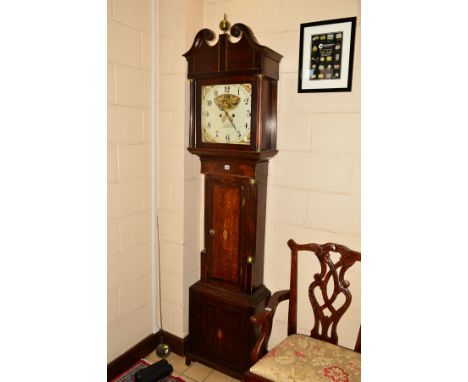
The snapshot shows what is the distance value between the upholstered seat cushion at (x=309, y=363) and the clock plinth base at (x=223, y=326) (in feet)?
1.27

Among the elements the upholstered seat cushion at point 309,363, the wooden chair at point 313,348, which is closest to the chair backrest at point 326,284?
the wooden chair at point 313,348

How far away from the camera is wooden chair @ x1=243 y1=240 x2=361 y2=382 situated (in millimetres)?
1737

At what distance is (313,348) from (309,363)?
14 centimetres

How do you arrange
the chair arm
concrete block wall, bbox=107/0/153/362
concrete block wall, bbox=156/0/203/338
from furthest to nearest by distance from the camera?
concrete block wall, bbox=156/0/203/338 → concrete block wall, bbox=107/0/153/362 → the chair arm

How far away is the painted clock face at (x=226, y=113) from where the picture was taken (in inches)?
85.0

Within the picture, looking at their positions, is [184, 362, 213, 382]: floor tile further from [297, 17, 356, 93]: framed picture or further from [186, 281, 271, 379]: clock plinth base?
[297, 17, 356, 93]: framed picture

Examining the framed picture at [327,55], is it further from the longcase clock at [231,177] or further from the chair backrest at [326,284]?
the chair backrest at [326,284]

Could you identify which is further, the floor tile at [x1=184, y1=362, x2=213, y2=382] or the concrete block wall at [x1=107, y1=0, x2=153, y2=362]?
the floor tile at [x1=184, y1=362, x2=213, y2=382]

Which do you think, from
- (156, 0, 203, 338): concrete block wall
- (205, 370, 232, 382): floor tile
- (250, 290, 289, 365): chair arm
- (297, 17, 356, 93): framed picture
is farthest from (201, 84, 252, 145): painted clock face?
(205, 370, 232, 382): floor tile

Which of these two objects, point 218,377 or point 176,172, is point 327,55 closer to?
point 176,172
